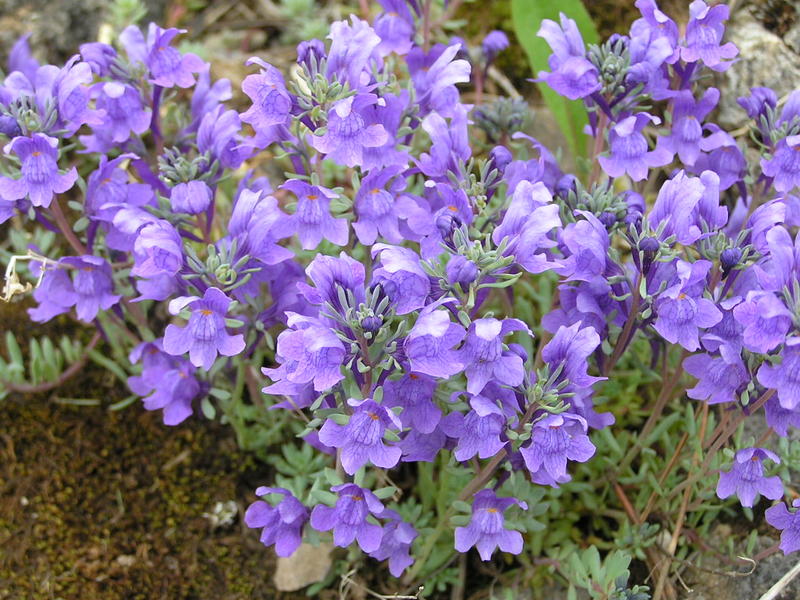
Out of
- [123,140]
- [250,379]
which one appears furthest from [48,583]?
[123,140]

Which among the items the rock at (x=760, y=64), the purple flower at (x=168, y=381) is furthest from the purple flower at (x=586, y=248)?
the rock at (x=760, y=64)

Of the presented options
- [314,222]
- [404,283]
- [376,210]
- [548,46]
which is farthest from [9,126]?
[548,46]

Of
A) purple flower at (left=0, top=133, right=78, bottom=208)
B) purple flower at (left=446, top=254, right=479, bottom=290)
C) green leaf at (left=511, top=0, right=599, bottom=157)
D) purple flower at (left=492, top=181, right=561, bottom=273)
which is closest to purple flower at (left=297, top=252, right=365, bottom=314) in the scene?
purple flower at (left=446, top=254, right=479, bottom=290)

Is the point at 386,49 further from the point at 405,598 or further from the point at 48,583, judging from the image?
the point at 48,583

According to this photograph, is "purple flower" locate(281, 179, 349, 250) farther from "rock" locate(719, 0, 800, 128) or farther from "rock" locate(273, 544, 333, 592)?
"rock" locate(719, 0, 800, 128)

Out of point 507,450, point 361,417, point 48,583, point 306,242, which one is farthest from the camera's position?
point 48,583
